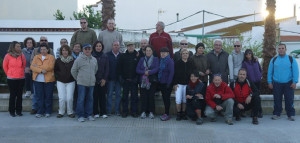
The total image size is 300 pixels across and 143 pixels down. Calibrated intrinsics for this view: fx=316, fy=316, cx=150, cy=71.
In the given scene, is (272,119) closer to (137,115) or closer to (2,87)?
(137,115)

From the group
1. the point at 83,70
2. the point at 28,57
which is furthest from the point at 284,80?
the point at 28,57

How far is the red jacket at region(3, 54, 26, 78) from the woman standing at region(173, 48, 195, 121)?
3.57 m

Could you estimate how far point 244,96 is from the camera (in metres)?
7.05

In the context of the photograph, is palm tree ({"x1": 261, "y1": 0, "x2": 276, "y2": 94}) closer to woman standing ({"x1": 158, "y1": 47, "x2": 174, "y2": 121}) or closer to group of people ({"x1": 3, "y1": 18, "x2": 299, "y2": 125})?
group of people ({"x1": 3, "y1": 18, "x2": 299, "y2": 125})

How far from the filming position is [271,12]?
404 inches

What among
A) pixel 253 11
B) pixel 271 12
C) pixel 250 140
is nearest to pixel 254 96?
pixel 250 140

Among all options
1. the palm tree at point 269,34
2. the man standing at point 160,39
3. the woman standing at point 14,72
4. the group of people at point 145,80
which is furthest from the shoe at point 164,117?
the palm tree at point 269,34

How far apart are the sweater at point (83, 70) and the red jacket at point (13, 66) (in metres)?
1.35

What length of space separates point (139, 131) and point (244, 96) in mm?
2537

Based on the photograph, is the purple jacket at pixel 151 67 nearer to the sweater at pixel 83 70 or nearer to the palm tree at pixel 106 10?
the sweater at pixel 83 70

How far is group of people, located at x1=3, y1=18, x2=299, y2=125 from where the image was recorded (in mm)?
6980

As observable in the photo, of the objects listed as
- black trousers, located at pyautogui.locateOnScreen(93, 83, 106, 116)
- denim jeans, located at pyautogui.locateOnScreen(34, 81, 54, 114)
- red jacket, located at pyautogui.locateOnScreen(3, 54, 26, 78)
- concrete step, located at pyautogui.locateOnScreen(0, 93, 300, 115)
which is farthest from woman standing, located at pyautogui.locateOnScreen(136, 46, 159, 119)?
red jacket, located at pyautogui.locateOnScreen(3, 54, 26, 78)

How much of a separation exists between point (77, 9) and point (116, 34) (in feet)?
48.1

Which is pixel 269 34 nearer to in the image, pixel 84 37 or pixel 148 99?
pixel 148 99
